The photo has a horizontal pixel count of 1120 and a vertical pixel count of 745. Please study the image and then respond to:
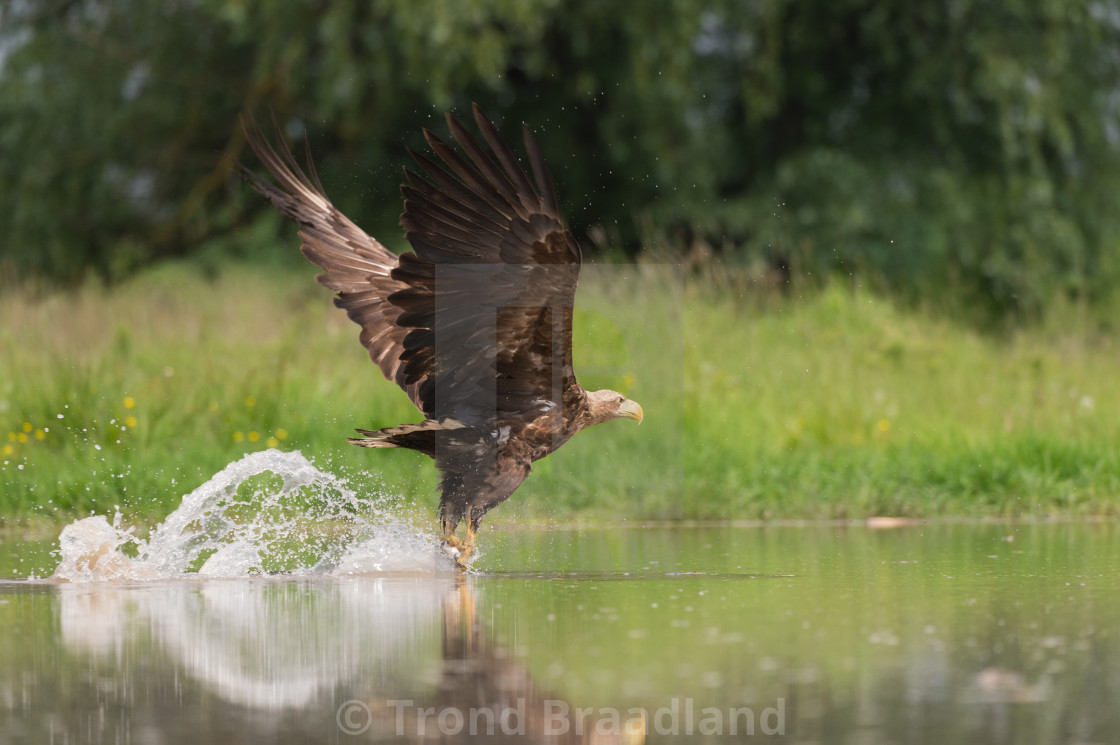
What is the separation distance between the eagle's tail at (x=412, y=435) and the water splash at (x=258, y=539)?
1.86 feet

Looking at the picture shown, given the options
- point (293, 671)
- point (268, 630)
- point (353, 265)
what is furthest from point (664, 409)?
point (293, 671)

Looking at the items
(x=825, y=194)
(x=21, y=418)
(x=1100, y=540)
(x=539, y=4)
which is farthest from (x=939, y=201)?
(x=21, y=418)

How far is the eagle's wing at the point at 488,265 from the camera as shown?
6133 millimetres

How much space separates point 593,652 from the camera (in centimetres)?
475

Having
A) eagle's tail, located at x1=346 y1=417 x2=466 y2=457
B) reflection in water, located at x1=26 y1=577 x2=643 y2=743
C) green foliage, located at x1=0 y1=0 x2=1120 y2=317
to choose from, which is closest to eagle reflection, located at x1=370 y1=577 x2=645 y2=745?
reflection in water, located at x1=26 y1=577 x2=643 y2=743

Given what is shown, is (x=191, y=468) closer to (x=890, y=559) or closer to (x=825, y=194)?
(x=890, y=559)

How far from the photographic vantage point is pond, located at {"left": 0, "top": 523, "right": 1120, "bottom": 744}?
3.82 metres

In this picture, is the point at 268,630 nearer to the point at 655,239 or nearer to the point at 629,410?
the point at 629,410

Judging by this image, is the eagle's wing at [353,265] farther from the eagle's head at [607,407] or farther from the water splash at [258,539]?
the eagle's head at [607,407]

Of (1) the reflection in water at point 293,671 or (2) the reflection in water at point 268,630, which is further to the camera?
(2) the reflection in water at point 268,630

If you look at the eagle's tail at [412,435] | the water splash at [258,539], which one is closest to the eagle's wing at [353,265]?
the eagle's tail at [412,435]

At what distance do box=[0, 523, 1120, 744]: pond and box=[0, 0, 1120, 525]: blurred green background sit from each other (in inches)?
103

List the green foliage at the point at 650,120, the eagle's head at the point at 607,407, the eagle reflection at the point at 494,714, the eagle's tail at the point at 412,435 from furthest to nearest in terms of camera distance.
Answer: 1. the green foliage at the point at 650,120
2. the eagle's head at the point at 607,407
3. the eagle's tail at the point at 412,435
4. the eagle reflection at the point at 494,714

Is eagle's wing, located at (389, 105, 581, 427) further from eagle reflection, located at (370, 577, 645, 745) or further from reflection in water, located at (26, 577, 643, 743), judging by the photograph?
eagle reflection, located at (370, 577, 645, 745)
